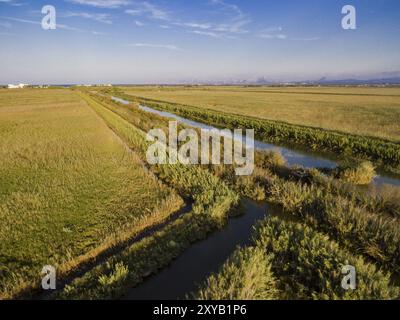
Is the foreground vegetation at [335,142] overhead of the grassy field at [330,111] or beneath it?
beneath

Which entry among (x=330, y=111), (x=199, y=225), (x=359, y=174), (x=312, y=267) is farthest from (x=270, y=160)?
(x=330, y=111)

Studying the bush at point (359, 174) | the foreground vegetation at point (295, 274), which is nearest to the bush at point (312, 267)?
the foreground vegetation at point (295, 274)

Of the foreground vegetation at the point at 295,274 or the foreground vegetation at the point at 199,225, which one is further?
the foreground vegetation at the point at 199,225

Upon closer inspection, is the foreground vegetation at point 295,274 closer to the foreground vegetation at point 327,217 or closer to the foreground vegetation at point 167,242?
the foreground vegetation at point 327,217

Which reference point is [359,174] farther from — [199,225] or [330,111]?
[330,111]

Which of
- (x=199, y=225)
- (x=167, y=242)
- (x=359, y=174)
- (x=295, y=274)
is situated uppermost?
(x=359, y=174)

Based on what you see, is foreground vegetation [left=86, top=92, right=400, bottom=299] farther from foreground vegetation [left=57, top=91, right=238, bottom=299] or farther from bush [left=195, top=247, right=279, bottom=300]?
foreground vegetation [left=57, top=91, right=238, bottom=299]

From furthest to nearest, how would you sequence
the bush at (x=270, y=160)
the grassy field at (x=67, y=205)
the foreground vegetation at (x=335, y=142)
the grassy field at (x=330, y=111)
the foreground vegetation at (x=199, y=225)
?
the grassy field at (x=330, y=111) < the foreground vegetation at (x=335, y=142) < the bush at (x=270, y=160) < the grassy field at (x=67, y=205) < the foreground vegetation at (x=199, y=225)

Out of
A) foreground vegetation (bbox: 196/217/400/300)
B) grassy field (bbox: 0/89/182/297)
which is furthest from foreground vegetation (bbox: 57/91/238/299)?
foreground vegetation (bbox: 196/217/400/300)

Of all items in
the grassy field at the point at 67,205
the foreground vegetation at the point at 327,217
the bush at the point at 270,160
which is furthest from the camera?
the bush at the point at 270,160
